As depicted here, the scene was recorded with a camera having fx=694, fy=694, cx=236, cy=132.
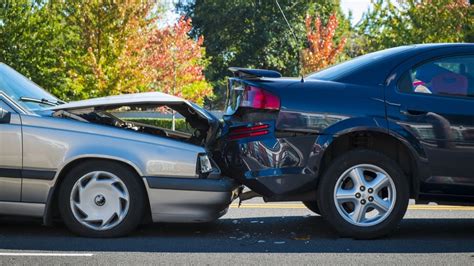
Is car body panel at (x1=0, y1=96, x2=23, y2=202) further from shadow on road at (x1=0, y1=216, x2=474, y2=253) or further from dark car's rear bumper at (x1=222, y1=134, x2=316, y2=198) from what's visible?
dark car's rear bumper at (x1=222, y1=134, x2=316, y2=198)

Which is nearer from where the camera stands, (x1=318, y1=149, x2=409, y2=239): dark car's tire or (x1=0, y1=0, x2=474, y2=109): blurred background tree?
(x1=318, y1=149, x2=409, y2=239): dark car's tire

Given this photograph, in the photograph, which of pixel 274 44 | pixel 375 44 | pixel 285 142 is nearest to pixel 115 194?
pixel 285 142

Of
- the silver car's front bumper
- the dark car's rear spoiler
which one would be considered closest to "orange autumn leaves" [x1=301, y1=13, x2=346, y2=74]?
the dark car's rear spoiler

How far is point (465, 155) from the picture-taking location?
557cm

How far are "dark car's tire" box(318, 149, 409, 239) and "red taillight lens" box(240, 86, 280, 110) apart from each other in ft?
2.23

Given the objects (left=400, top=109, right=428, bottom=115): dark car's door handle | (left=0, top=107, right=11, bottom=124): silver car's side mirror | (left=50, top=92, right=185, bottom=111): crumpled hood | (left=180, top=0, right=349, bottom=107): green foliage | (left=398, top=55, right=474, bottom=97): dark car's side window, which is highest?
(left=180, top=0, right=349, bottom=107): green foliage

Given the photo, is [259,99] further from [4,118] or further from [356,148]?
[4,118]

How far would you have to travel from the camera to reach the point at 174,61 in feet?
93.4

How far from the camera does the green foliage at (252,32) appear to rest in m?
46.6

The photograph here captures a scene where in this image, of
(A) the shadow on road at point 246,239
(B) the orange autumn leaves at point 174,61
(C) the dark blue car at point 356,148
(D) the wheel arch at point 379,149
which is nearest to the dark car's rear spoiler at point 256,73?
(C) the dark blue car at point 356,148

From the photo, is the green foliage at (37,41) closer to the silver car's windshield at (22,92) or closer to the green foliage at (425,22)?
the green foliage at (425,22)

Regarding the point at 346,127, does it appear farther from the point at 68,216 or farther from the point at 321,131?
the point at 68,216

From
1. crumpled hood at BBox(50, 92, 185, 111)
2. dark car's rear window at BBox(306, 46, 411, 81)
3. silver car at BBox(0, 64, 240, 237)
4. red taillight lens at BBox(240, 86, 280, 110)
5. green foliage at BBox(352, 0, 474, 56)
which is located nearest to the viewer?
silver car at BBox(0, 64, 240, 237)

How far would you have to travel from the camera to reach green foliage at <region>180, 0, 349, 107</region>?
4662cm
